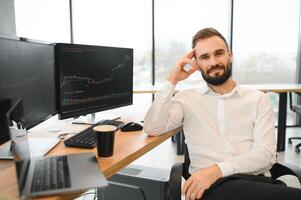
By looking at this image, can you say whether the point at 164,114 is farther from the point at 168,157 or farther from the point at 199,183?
the point at 168,157

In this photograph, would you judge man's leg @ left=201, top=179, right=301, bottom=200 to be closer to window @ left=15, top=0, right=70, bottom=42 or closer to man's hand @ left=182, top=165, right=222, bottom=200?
Result: man's hand @ left=182, top=165, right=222, bottom=200

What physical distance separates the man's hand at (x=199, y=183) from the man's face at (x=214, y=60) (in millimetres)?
499

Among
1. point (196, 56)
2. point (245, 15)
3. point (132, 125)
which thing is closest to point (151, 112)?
point (132, 125)

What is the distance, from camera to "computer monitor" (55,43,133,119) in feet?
4.83

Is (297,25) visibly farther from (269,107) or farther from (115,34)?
(269,107)

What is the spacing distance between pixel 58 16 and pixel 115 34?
43.0 inches

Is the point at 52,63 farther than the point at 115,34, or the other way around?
the point at 115,34

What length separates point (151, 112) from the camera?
1497 millimetres

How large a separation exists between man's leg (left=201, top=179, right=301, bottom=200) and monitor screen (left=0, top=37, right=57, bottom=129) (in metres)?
0.82

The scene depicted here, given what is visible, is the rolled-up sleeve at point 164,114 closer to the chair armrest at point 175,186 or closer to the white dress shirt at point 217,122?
the white dress shirt at point 217,122

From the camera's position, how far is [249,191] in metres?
1.14

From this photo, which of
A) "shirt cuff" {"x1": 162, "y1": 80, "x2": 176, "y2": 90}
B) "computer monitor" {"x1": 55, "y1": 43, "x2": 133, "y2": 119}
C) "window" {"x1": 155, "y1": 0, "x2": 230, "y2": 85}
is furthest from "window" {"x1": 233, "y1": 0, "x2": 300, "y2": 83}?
"shirt cuff" {"x1": 162, "y1": 80, "x2": 176, "y2": 90}

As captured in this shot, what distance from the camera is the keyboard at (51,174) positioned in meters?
0.78

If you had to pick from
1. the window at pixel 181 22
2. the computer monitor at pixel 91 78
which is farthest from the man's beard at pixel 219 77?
the window at pixel 181 22
